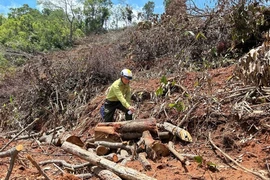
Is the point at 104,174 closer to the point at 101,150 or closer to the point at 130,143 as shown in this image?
the point at 101,150

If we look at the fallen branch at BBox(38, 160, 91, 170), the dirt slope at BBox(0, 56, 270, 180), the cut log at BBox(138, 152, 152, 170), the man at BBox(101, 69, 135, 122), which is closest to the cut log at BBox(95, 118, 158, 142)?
the man at BBox(101, 69, 135, 122)

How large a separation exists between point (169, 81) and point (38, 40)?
1584 centimetres

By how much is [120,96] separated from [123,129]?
785 millimetres

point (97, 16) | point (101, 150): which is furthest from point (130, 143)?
point (97, 16)

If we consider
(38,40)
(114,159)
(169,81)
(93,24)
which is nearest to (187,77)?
(169,81)

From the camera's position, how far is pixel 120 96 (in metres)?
6.53

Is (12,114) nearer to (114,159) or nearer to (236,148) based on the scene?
(114,159)

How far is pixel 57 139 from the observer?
731 centimetres

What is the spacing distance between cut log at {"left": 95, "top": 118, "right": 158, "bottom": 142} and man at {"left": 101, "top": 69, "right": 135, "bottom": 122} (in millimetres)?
457

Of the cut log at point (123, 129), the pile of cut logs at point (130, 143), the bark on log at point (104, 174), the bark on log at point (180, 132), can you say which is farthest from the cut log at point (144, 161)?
the bark on log at point (180, 132)

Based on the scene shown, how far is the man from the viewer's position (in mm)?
6523

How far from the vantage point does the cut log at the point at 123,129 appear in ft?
19.4

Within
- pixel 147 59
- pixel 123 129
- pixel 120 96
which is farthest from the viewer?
pixel 147 59

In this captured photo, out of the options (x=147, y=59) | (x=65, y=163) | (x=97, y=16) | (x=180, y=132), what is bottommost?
(x=65, y=163)
